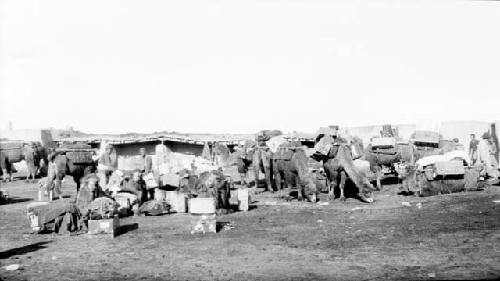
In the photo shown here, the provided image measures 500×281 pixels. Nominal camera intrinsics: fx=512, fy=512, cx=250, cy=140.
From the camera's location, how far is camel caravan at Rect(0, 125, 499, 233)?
1147 centimetres

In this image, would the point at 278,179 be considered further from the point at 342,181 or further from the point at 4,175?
the point at 4,175

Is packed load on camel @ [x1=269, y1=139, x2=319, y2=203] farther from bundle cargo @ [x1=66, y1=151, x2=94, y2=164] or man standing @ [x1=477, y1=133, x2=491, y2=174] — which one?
man standing @ [x1=477, y1=133, x2=491, y2=174]

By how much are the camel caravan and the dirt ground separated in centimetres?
58

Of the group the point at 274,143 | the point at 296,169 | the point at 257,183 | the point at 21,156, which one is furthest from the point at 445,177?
the point at 21,156

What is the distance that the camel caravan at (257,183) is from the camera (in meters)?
11.5

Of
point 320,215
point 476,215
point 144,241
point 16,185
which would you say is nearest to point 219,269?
point 144,241

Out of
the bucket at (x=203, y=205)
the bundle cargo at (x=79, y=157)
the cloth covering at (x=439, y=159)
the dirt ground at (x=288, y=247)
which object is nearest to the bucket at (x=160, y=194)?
the dirt ground at (x=288, y=247)

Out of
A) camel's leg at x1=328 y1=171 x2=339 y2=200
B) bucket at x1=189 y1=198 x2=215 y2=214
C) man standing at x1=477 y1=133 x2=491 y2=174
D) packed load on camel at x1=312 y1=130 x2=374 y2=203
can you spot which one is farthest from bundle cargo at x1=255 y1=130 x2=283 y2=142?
bucket at x1=189 y1=198 x2=215 y2=214

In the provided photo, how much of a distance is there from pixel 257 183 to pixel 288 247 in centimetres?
1186

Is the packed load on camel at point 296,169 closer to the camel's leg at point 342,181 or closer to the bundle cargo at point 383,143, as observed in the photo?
the camel's leg at point 342,181

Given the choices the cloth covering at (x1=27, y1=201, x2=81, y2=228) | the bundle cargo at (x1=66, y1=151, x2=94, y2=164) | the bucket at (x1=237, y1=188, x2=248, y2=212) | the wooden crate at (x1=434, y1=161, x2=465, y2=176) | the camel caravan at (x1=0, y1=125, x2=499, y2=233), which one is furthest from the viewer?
the bundle cargo at (x1=66, y1=151, x2=94, y2=164)

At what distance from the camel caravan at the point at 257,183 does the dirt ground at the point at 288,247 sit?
23.0 inches

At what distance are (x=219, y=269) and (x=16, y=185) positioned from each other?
20337mm

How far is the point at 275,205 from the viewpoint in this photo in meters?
15.3
